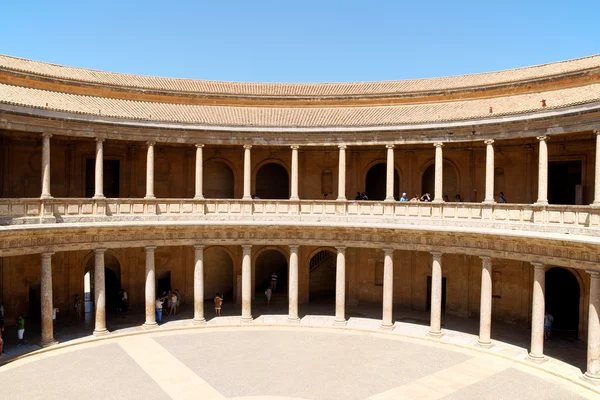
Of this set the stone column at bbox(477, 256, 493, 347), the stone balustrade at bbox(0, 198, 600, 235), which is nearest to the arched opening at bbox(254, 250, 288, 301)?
the stone balustrade at bbox(0, 198, 600, 235)

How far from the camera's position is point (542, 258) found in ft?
69.2

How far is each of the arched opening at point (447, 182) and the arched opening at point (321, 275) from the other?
760 cm

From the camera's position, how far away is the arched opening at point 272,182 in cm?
3301

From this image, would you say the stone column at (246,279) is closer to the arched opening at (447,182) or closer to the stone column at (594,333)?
the arched opening at (447,182)

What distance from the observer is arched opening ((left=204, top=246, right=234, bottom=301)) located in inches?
1268

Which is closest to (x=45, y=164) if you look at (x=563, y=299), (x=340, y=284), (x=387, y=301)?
(x=340, y=284)

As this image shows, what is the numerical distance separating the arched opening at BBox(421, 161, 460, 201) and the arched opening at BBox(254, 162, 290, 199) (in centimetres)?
902

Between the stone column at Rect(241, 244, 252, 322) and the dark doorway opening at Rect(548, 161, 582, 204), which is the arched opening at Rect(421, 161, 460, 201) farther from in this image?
the stone column at Rect(241, 244, 252, 322)

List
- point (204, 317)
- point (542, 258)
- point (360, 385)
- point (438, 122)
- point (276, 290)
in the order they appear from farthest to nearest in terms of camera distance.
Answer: point (276, 290) → point (204, 317) → point (438, 122) → point (542, 258) → point (360, 385)

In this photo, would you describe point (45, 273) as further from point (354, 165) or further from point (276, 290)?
point (354, 165)

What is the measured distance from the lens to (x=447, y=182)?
29906 mm

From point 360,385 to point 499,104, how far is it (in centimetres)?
1652

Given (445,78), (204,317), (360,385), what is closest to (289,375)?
(360,385)

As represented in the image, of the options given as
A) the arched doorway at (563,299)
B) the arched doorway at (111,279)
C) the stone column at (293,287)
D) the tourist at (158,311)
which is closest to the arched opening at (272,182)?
the stone column at (293,287)
